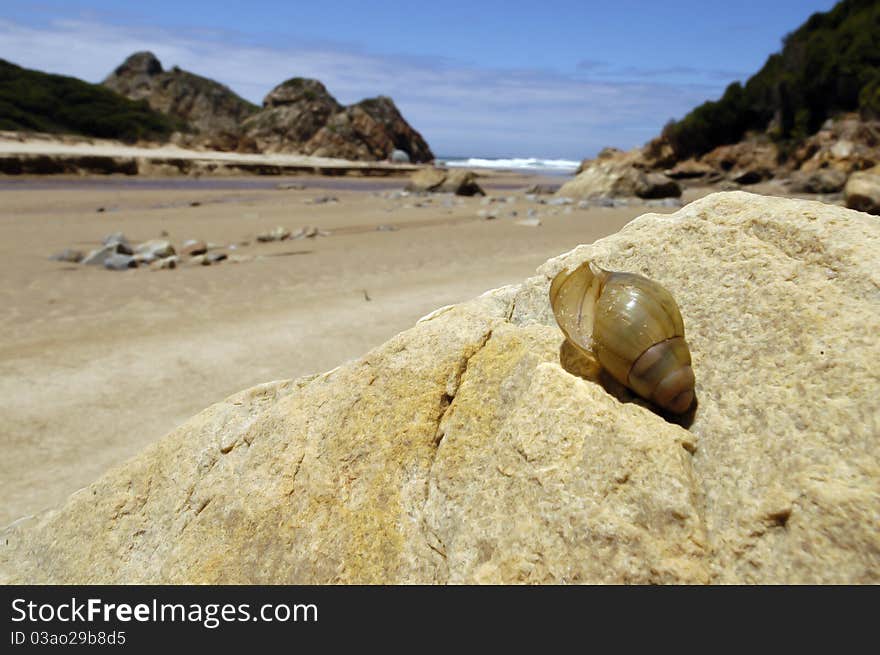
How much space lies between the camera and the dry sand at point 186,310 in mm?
4918

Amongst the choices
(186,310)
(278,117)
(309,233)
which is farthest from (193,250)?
(278,117)

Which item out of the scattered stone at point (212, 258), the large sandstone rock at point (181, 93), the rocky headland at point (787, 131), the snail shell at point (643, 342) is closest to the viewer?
the snail shell at point (643, 342)

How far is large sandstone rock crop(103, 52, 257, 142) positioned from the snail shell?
7329 cm

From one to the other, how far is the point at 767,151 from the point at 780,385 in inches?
1390

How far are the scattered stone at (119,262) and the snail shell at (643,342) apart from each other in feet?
32.0

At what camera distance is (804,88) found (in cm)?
3375

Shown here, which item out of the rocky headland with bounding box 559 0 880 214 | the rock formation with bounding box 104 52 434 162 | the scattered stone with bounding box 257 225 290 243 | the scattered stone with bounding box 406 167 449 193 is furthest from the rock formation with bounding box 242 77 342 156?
the scattered stone with bounding box 257 225 290 243

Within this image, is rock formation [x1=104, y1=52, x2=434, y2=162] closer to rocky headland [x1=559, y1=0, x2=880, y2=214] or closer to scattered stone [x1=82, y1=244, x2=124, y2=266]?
rocky headland [x1=559, y1=0, x2=880, y2=214]

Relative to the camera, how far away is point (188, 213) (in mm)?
17578

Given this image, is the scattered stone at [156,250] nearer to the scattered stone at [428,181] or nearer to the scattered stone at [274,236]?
the scattered stone at [274,236]

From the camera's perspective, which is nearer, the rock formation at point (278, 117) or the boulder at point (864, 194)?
the boulder at point (864, 194)

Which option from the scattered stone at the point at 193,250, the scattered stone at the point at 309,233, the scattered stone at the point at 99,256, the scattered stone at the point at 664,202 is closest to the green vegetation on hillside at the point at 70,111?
the scattered stone at the point at 309,233
